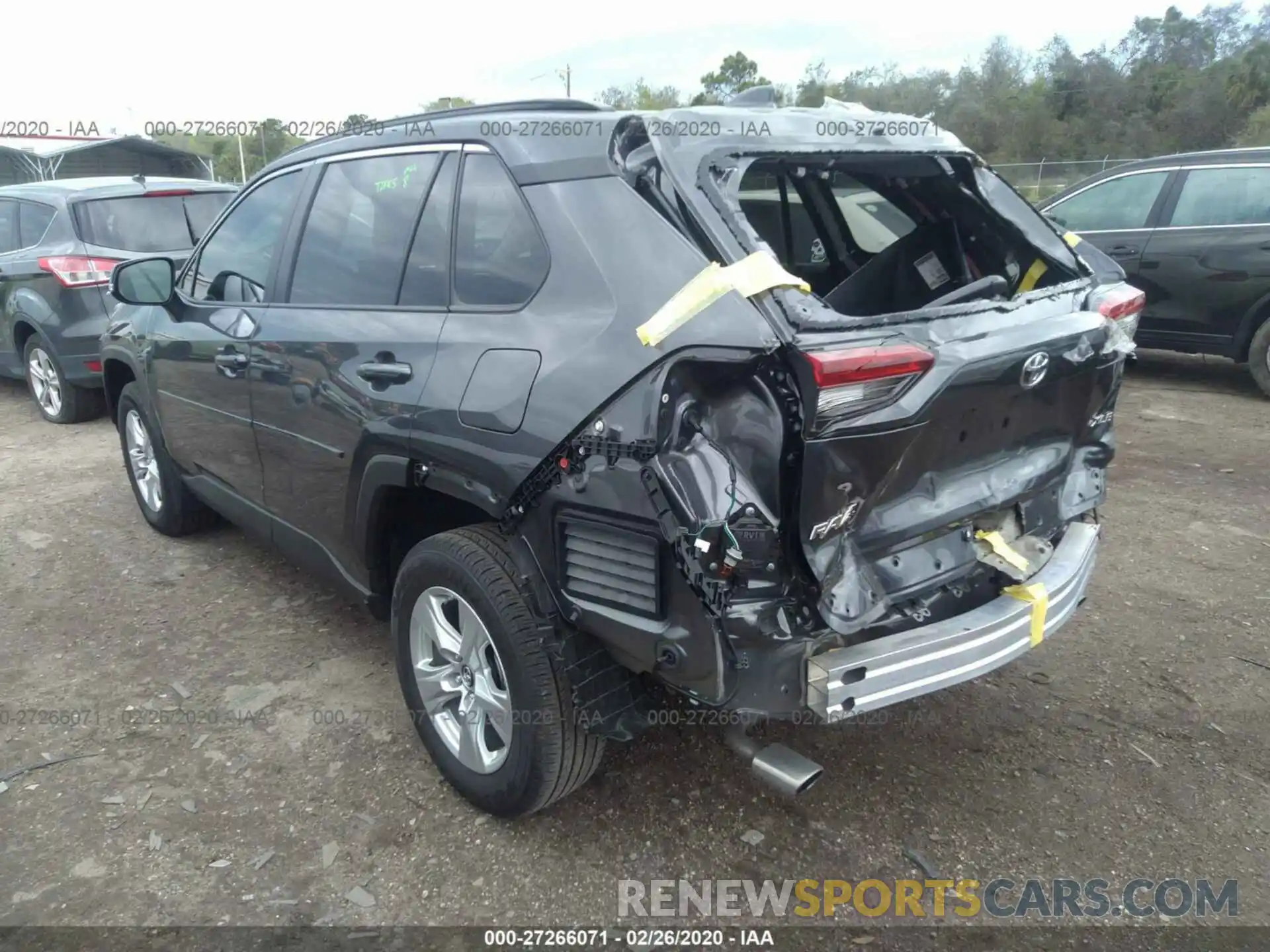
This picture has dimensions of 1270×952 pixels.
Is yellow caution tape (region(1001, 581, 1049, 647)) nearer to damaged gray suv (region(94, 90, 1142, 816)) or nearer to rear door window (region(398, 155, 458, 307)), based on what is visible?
damaged gray suv (region(94, 90, 1142, 816))

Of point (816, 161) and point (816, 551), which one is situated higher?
point (816, 161)

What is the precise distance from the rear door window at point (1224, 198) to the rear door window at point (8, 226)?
9.13 metres

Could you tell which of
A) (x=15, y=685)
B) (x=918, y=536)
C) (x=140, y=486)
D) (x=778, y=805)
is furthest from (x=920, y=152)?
(x=140, y=486)

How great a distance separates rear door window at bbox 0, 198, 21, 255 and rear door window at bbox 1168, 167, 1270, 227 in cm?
913

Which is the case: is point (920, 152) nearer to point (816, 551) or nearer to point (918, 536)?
point (918, 536)

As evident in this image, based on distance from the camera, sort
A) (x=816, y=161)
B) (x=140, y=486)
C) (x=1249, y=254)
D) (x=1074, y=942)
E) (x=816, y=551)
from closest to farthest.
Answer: (x=816, y=551), (x=1074, y=942), (x=816, y=161), (x=140, y=486), (x=1249, y=254)

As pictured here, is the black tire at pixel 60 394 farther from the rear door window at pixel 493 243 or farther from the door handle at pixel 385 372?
the rear door window at pixel 493 243

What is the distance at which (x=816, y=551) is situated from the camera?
203 cm

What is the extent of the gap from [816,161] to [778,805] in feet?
6.11

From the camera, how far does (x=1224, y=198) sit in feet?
23.1

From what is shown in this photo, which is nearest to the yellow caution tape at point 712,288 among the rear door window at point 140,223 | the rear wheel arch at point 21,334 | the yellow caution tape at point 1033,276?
the yellow caution tape at point 1033,276

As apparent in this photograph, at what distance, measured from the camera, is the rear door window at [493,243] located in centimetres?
239

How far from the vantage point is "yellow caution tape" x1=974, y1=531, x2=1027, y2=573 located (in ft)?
7.94

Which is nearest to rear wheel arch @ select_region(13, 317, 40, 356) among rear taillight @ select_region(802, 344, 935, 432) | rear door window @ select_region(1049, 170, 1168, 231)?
rear taillight @ select_region(802, 344, 935, 432)
